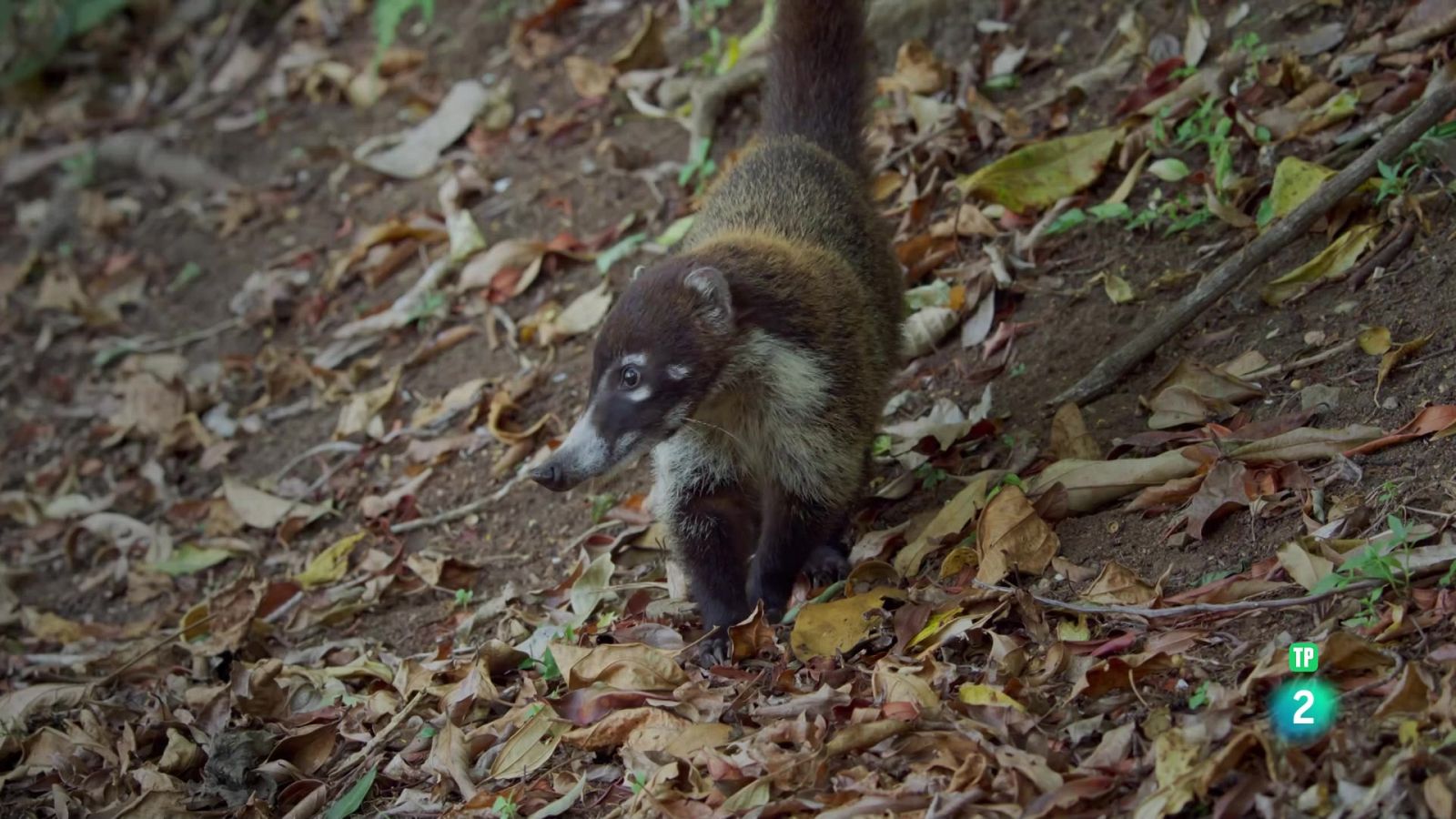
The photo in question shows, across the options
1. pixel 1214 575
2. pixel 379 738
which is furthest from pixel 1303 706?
pixel 379 738

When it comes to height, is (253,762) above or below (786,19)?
below

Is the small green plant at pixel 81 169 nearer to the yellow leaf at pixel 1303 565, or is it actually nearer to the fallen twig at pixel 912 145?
the fallen twig at pixel 912 145

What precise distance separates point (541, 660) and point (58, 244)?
20.7 feet

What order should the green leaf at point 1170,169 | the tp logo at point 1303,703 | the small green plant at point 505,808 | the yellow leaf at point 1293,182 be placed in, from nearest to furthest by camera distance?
the tp logo at point 1303,703, the small green plant at point 505,808, the yellow leaf at point 1293,182, the green leaf at point 1170,169

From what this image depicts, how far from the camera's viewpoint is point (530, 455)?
600 centimetres

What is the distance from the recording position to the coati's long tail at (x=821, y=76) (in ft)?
18.0

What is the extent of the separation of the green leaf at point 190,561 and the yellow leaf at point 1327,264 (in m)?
4.48

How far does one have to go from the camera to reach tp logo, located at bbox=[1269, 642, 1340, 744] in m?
3.13

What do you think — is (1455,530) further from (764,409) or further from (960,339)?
(960,339)

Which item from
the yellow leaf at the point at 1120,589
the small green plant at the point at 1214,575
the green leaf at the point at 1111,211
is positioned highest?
the green leaf at the point at 1111,211

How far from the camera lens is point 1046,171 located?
5832 millimetres

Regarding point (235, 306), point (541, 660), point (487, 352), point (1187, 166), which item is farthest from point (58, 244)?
point (1187, 166)

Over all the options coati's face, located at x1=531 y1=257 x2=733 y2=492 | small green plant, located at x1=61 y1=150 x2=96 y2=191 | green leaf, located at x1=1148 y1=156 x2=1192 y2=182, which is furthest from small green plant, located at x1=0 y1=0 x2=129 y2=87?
green leaf, located at x1=1148 y1=156 x2=1192 y2=182

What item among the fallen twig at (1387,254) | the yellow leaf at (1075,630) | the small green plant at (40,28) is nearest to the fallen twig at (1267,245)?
the fallen twig at (1387,254)
